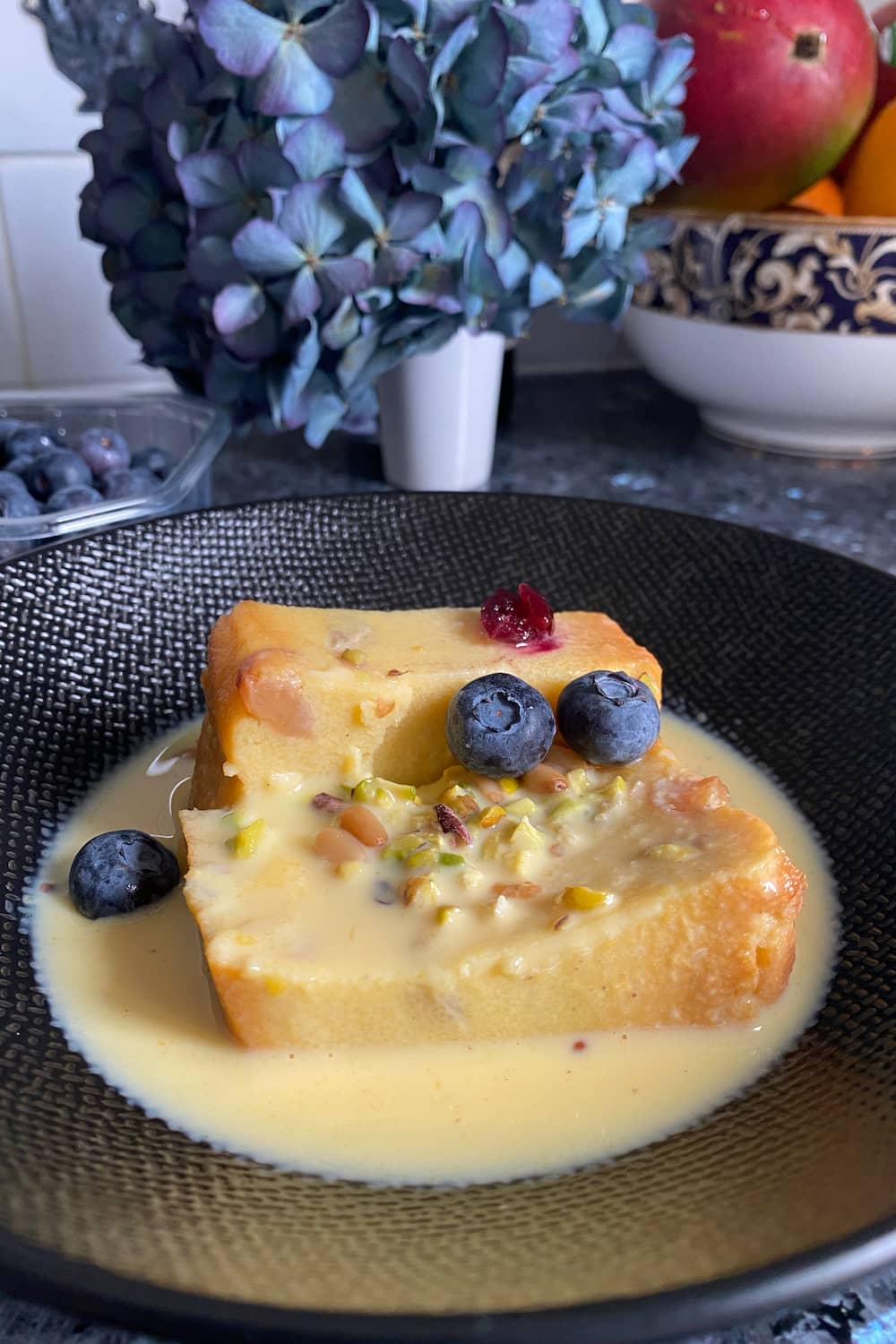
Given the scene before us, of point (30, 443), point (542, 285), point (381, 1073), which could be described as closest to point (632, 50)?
point (542, 285)

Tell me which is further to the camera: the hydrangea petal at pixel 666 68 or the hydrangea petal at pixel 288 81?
the hydrangea petal at pixel 666 68

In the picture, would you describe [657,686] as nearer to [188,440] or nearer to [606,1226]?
→ [606,1226]

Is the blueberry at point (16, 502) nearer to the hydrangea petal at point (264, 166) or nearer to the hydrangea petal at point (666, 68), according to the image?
the hydrangea petal at point (264, 166)

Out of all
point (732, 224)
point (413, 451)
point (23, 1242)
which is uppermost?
point (732, 224)

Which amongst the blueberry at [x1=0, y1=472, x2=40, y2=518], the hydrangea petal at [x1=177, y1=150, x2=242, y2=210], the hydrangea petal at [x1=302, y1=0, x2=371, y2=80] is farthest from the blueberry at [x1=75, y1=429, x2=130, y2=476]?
the hydrangea petal at [x1=302, y1=0, x2=371, y2=80]

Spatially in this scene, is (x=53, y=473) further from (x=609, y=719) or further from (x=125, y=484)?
(x=609, y=719)

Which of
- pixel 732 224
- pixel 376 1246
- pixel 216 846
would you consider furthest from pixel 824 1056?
pixel 732 224

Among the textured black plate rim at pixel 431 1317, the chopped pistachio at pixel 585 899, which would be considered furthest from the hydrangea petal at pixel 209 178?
the textured black plate rim at pixel 431 1317
